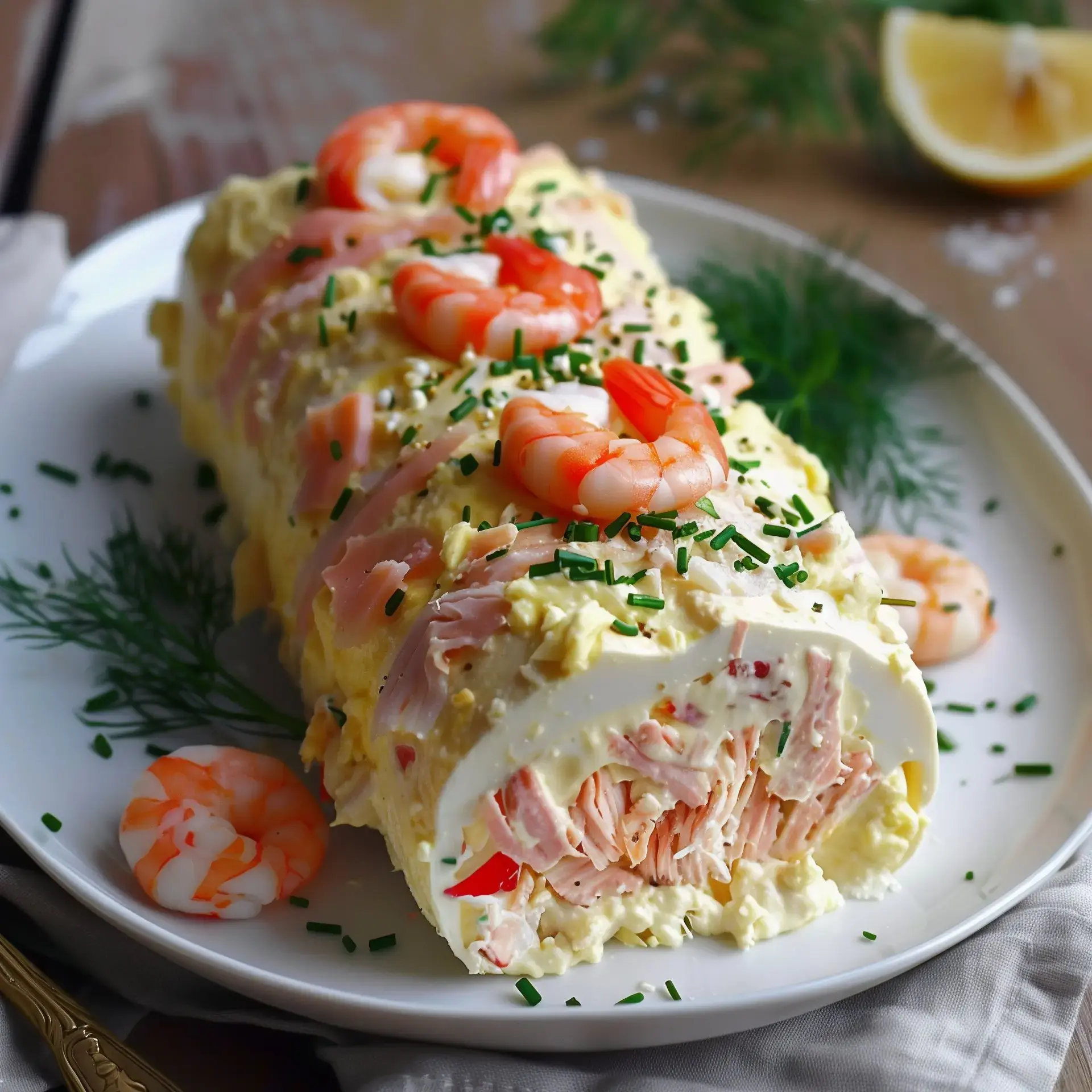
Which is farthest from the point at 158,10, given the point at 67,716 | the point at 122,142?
the point at 67,716

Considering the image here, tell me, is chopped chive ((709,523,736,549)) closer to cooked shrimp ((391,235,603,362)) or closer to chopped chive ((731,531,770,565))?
chopped chive ((731,531,770,565))

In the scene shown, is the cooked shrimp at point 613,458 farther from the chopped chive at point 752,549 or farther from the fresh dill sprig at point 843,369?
the fresh dill sprig at point 843,369

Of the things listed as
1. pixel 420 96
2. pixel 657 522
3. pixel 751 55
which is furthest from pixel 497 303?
pixel 751 55

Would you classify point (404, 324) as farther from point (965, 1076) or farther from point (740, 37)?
point (740, 37)

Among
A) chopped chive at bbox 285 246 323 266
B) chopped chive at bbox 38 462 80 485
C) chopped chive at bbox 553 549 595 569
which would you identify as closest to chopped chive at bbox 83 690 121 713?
chopped chive at bbox 38 462 80 485

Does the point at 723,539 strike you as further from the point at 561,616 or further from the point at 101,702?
the point at 101,702

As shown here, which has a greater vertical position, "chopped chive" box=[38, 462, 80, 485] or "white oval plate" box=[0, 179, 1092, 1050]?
"chopped chive" box=[38, 462, 80, 485]
